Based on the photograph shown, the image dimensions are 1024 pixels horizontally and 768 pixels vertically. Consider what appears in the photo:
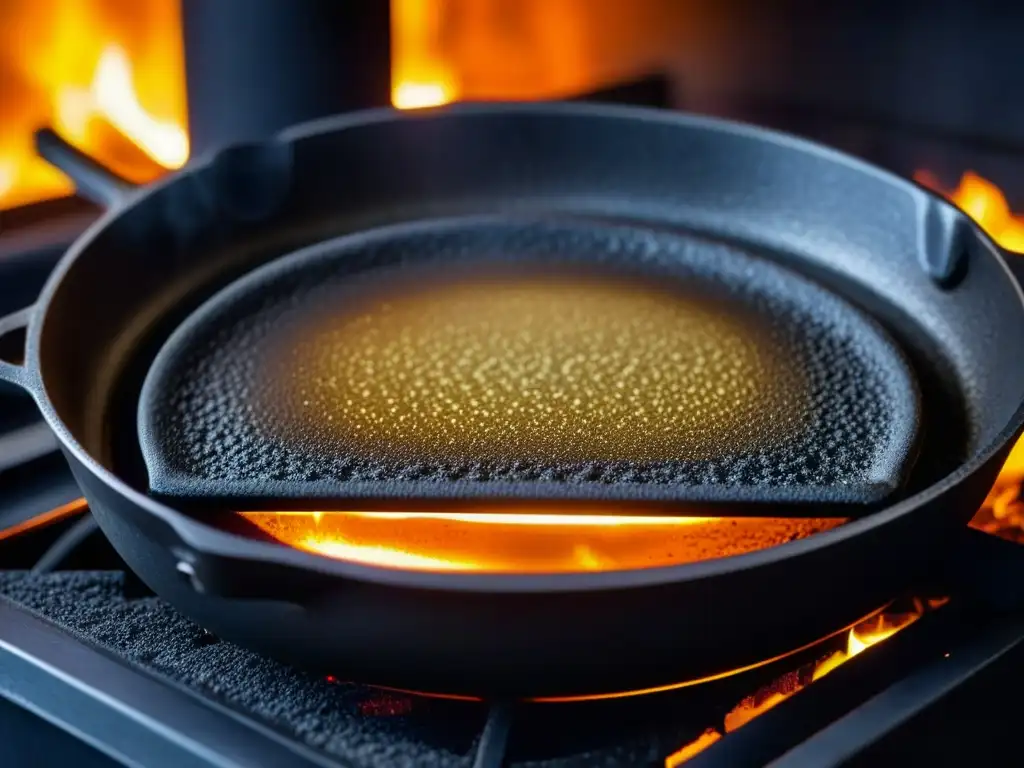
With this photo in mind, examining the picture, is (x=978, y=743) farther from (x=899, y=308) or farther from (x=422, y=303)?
(x=422, y=303)

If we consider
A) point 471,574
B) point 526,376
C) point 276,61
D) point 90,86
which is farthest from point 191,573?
point 90,86

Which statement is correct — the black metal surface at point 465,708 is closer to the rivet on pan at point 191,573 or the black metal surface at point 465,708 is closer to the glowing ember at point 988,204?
the rivet on pan at point 191,573

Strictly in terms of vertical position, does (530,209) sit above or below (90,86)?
below

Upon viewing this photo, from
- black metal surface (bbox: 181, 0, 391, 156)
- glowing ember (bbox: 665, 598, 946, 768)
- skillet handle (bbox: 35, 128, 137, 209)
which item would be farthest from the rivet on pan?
black metal surface (bbox: 181, 0, 391, 156)

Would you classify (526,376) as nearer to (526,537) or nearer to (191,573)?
(526,537)

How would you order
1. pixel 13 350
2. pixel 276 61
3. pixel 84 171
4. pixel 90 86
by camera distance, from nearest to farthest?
pixel 13 350
pixel 84 171
pixel 276 61
pixel 90 86

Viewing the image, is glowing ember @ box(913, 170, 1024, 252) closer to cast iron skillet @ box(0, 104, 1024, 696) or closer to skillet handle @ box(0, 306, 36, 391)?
cast iron skillet @ box(0, 104, 1024, 696)
